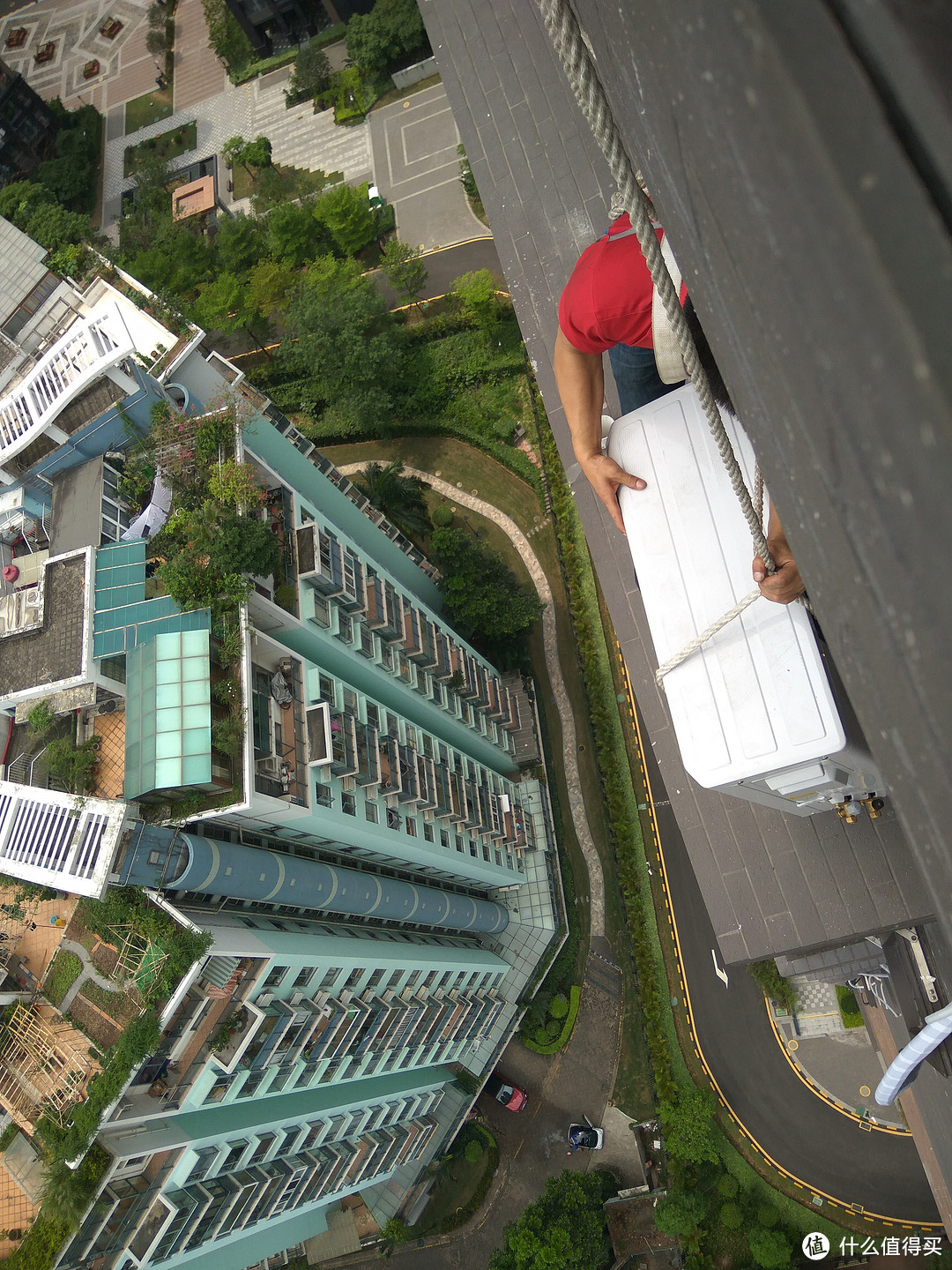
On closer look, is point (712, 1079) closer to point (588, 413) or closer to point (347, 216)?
point (588, 413)

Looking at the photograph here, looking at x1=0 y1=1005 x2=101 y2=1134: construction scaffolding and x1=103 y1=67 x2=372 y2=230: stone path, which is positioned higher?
x1=103 y1=67 x2=372 y2=230: stone path

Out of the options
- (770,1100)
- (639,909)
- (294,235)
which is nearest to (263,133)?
(294,235)

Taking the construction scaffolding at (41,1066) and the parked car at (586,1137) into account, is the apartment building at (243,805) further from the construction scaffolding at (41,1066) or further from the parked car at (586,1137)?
the parked car at (586,1137)

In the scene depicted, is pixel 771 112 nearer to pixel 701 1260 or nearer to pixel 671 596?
pixel 671 596

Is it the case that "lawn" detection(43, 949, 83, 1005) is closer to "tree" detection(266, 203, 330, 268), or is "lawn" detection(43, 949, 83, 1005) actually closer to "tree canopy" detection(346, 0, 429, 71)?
"tree" detection(266, 203, 330, 268)

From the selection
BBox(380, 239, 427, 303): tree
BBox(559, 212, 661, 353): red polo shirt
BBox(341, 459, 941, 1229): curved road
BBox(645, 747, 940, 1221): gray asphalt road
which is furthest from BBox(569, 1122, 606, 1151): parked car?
BBox(380, 239, 427, 303): tree

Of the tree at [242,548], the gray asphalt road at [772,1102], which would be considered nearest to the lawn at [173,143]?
the tree at [242,548]
